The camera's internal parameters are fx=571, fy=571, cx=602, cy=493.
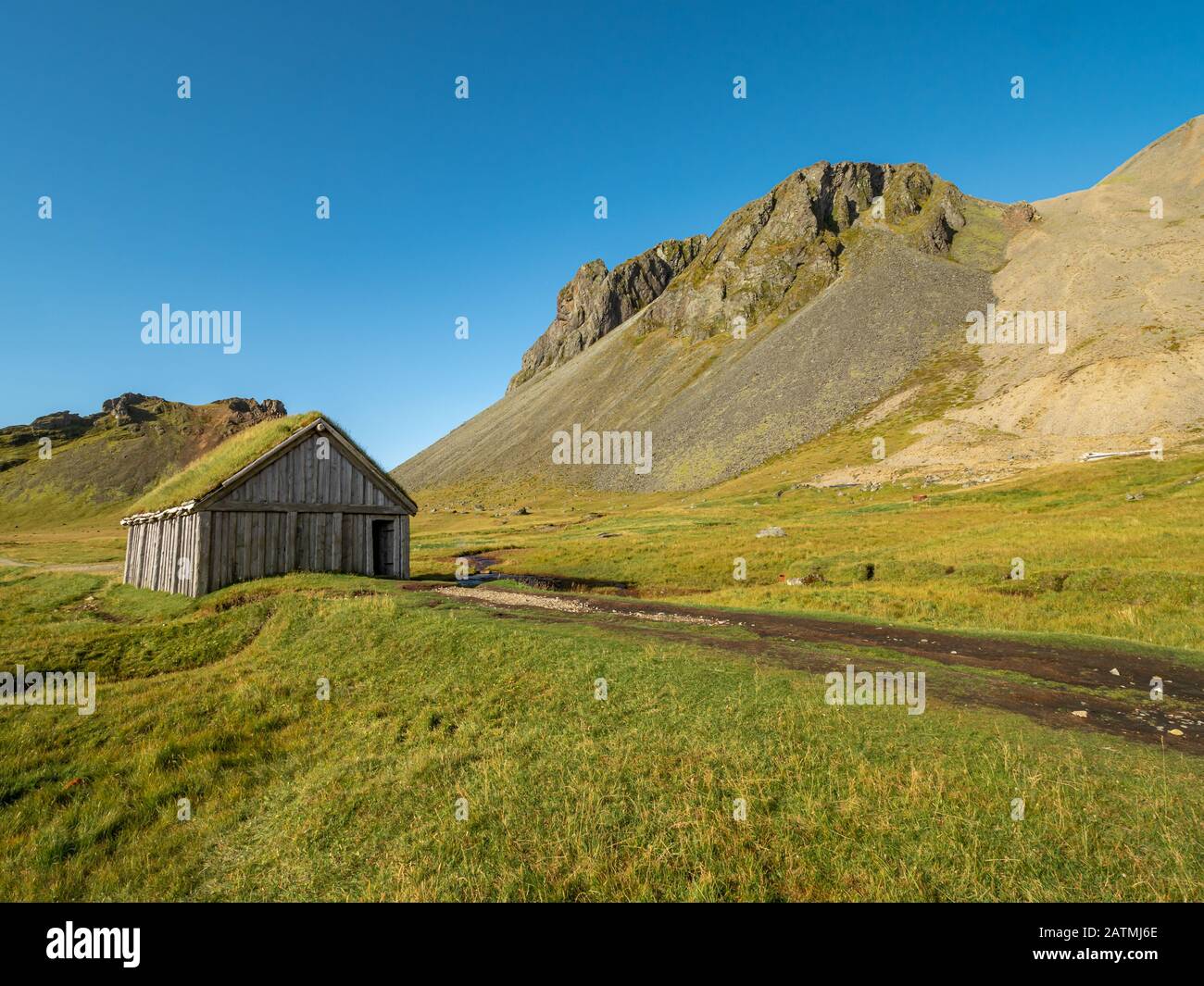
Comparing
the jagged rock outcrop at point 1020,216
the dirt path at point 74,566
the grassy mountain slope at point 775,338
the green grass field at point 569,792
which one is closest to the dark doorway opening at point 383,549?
the green grass field at point 569,792

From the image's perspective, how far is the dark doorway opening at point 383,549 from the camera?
31.0 m

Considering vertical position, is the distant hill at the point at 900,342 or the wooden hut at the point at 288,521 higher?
the distant hill at the point at 900,342

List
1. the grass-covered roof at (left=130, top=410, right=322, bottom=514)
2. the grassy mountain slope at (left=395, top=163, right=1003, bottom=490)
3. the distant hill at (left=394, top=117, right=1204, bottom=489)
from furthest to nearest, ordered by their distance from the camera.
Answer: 1. the grassy mountain slope at (left=395, top=163, right=1003, bottom=490)
2. the distant hill at (left=394, top=117, right=1204, bottom=489)
3. the grass-covered roof at (left=130, top=410, right=322, bottom=514)

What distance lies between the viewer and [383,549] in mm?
31500

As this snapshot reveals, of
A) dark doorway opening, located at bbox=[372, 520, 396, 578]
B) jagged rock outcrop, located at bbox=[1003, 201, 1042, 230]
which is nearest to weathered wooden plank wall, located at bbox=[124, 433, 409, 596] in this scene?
dark doorway opening, located at bbox=[372, 520, 396, 578]

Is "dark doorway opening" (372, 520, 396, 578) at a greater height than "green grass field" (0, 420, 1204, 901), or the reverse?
"dark doorway opening" (372, 520, 396, 578)

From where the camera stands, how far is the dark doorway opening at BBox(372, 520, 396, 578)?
3100 centimetres

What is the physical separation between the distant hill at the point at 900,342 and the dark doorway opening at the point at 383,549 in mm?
68132

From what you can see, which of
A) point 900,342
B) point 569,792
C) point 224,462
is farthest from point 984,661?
point 900,342

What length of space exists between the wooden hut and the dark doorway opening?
0.05 metres

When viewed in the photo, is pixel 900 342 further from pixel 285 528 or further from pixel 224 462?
pixel 224 462

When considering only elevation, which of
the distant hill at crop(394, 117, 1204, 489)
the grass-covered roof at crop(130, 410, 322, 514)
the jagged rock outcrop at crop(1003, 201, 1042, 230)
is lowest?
the grass-covered roof at crop(130, 410, 322, 514)

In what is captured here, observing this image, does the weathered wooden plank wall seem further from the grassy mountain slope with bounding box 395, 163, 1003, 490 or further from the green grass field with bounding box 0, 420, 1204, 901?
the grassy mountain slope with bounding box 395, 163, 1003, 490

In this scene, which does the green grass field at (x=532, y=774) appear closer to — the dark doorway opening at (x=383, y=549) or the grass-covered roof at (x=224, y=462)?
the grass-covered roof at (x=224, y=462)
